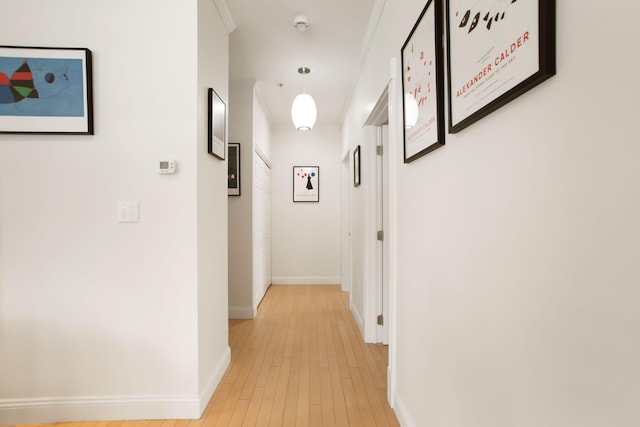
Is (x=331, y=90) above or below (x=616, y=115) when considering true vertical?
above

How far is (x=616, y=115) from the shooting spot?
0.56 meters

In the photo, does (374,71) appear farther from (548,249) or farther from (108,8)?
(548,249)

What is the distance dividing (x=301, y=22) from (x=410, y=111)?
4.80 feet

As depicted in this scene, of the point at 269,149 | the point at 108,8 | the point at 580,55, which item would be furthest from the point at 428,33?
the point at 269,149

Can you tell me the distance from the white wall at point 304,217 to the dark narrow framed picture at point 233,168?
1.78 meters

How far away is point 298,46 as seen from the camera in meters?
3.01

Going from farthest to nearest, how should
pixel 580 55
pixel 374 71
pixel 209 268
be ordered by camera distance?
pixel 374 71
pixel 209 268
pixel 580 55

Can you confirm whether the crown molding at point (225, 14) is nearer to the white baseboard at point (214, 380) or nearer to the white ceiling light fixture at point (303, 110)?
the white ceiling light fixture at point (303, 110)

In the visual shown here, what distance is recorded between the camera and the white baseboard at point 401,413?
167 cm

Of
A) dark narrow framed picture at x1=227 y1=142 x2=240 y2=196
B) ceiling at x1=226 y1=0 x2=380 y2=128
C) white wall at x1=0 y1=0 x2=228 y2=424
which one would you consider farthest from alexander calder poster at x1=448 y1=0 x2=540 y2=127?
dark narrow framed picture at x1=227 y1=142 x2=240 y2=196

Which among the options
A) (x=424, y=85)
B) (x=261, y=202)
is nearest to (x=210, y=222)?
(x=424, y=85)

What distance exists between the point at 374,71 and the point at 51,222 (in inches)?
92.7

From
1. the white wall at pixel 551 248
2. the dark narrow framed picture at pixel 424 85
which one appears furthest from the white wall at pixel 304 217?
the white wall at pixel 551 248

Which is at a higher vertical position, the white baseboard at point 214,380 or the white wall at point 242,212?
the white wall at point 242,212
